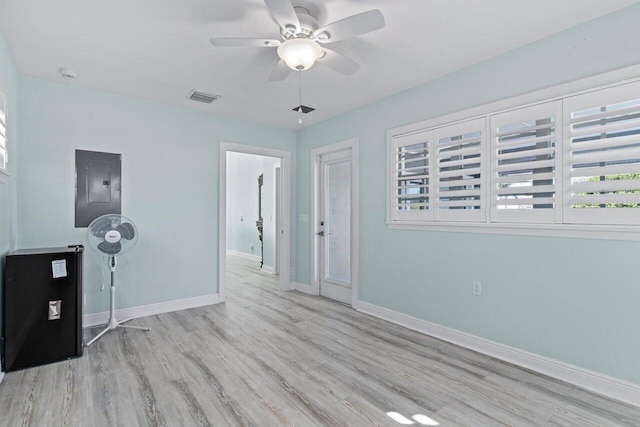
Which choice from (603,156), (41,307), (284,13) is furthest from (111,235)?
(603,156)

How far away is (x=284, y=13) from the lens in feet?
6.03

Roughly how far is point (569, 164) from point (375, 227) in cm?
195

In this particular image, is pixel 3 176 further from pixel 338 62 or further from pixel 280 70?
pixel 338 62

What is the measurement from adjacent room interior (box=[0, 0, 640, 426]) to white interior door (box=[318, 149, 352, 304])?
0.07 m

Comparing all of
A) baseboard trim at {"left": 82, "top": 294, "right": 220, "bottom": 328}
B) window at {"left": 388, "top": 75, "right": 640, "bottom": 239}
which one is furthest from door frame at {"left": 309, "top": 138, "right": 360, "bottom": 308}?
baseboard trim at {"left": 82, "top": 294, "right": 220, "bottom": 328}

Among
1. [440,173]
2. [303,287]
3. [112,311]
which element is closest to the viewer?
[440,173]

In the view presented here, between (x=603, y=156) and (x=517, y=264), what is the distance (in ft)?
3.17

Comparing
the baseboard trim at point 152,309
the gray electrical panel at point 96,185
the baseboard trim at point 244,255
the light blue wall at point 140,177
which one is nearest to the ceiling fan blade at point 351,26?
the light blue wall at point 140,177

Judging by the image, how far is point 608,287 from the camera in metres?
2.21

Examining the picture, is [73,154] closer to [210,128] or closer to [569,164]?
[210,128]

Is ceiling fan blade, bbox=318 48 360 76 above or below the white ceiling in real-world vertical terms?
below

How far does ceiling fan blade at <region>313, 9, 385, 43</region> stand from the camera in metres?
1.82

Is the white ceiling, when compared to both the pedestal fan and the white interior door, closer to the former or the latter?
the white interior door

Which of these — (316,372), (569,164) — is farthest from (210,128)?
(569,164)
